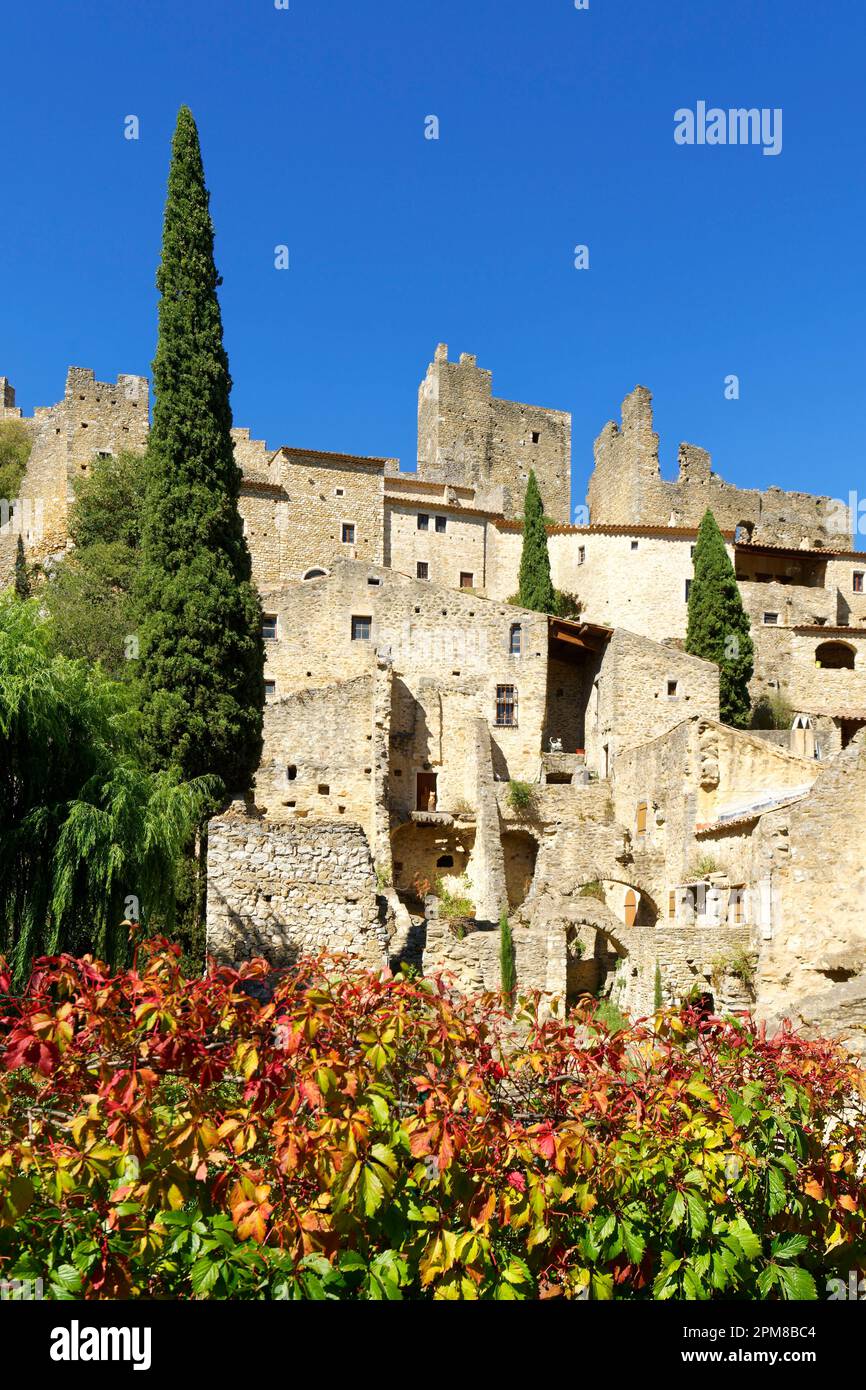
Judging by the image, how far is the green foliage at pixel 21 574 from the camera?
41.7 metres

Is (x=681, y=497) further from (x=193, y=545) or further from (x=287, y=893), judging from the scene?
(x=287, y=893)

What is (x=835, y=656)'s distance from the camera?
47.4 m

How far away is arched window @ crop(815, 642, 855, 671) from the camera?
154ft

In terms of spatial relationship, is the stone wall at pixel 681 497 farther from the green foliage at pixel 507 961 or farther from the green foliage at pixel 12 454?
the green foliage at pixel 507 961

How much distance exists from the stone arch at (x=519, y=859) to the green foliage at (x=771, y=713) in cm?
1499

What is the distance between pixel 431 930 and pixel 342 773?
12198 mm

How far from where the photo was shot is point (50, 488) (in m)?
48.5

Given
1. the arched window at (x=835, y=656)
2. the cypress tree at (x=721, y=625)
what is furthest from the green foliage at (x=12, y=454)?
the arched window at (x=835, y=656)

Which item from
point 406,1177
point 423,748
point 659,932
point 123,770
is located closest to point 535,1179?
point 406,1177

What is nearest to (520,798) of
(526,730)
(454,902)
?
(454,902)

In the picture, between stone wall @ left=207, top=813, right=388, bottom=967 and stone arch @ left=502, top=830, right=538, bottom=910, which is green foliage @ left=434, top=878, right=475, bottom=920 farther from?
stone wall @ left=207, top=813, right=388, bottom=967

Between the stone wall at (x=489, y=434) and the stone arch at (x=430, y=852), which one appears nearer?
the stone arch at (x=430, y=852)

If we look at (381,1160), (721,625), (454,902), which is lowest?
(454,902)

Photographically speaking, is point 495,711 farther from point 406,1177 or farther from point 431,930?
point 406,1177
